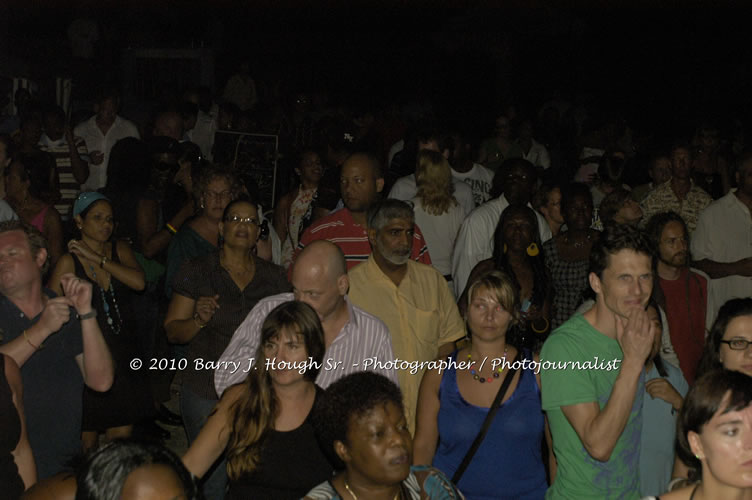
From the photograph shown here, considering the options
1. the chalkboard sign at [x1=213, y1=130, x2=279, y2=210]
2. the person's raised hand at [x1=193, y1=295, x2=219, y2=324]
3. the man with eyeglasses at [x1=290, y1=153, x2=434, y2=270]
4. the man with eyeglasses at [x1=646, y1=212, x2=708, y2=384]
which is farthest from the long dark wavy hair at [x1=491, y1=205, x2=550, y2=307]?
the chalkboard sign at [x1=213, y1=130, x2=279, y2=210]

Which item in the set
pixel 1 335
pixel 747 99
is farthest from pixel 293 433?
pixel 747 99

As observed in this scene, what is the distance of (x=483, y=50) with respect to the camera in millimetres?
20281

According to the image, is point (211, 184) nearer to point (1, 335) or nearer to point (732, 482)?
point (1, 335)

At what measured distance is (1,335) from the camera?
13.3 ft

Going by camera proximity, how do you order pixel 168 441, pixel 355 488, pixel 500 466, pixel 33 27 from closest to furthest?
pixel 355 488 < pixel 500 466 < pixel 168 441 < pixel 33 27

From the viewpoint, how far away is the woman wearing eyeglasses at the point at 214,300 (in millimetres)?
4906

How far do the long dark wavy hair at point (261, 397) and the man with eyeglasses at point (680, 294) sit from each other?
8.83ft

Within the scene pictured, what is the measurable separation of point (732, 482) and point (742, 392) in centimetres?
29

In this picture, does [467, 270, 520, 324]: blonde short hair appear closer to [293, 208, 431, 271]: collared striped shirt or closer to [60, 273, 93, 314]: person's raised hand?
[293, 208, 431, 271]: collared striped shirt

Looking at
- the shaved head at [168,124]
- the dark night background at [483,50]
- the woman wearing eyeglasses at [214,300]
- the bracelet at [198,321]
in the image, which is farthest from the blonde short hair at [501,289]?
the dark night background at [483,50]

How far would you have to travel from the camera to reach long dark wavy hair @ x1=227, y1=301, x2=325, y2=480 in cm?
350

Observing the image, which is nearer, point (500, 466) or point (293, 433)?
point (293, 433)

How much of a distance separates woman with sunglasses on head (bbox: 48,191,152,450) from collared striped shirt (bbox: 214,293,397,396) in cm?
100

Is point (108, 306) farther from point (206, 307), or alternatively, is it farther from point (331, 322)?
point (331, 322)
